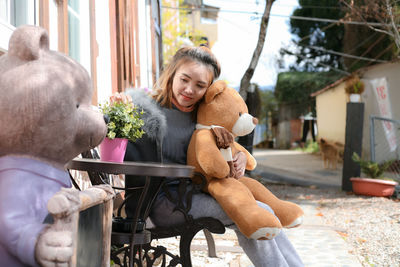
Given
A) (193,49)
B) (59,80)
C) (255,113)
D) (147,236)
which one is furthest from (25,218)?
(255,113)

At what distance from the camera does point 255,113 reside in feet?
18.9

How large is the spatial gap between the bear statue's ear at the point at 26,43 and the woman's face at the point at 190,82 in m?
1.12

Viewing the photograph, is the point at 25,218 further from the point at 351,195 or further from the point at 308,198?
the point at 351,195

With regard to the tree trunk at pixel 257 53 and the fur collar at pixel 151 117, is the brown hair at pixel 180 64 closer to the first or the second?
the fur collar at pixel 151 117

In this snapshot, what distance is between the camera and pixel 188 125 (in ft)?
7.73

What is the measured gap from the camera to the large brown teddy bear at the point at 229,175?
1.91 meters

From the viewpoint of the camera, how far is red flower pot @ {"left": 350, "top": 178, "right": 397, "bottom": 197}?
722cm

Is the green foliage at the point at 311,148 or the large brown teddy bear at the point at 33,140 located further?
the green foliage at the point at 311,148

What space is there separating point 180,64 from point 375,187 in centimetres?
605

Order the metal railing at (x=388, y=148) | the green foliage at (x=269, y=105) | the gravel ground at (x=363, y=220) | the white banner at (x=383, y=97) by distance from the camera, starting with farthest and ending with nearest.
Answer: the green foliage at (x=269, y=105) < the white banner at (x=383, y=97) < the metal railing at (x=388, y=148) < the gravel ground at (x=363, y=220)

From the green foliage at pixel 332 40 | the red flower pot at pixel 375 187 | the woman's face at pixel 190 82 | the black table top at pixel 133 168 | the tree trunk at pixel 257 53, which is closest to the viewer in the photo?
the black table top at pixel 133 168

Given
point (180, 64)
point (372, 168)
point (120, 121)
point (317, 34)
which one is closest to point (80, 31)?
point (180, 64)

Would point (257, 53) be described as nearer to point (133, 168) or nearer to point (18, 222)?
point (133, 168)

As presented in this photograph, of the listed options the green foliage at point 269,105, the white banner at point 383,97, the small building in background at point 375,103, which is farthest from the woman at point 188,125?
the green foliage at point 269,105
